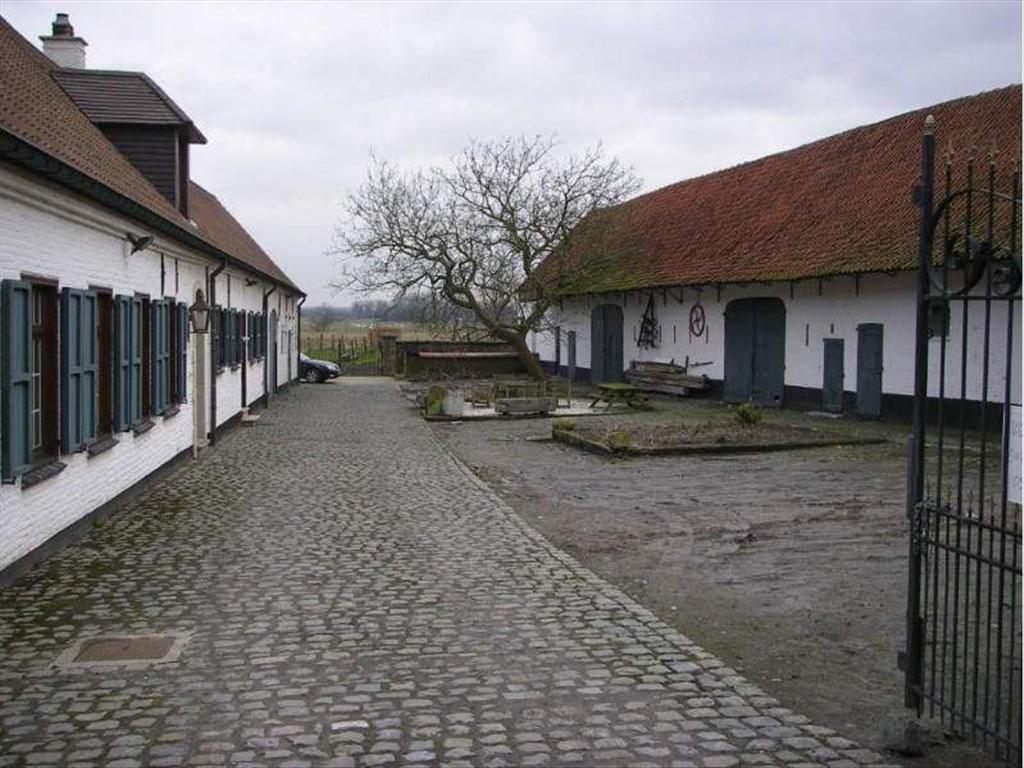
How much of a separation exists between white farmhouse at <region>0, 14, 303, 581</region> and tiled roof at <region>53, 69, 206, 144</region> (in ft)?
0.07

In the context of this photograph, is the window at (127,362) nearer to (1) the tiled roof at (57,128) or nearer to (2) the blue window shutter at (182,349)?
(1) the tiled roof at (57,128)

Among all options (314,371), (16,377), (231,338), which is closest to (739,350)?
(231,338)

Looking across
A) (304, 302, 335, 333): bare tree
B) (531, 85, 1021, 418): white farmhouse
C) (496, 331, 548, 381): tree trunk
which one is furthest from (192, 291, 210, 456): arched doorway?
(304, 302, 335, 333): bare tree

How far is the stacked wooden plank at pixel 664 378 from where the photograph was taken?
29.0m

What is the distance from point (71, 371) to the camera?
8977mm

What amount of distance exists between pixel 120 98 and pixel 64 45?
332 centimetres

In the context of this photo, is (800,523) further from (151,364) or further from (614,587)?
(151,364)

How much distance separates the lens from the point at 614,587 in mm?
7945

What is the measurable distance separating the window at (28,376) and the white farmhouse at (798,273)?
41.6ft

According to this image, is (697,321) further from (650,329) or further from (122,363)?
(122,363)

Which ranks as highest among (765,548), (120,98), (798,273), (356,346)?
(120,98)

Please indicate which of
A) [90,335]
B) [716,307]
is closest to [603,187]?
[716,307]

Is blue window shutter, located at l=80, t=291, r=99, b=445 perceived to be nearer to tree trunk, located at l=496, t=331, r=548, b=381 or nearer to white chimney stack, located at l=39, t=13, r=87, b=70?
white chimney stack, located at l=39, t=13, r=87, b=70

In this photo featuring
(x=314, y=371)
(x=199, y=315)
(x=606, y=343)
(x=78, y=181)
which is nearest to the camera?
(x=78, y=181)
